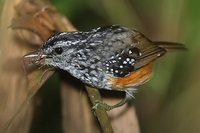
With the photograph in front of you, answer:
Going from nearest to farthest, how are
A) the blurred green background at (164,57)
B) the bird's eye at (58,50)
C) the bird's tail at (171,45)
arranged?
the bird's eye at (58,50), the bird's tail at (171,45), the blurred green background at (164,57)

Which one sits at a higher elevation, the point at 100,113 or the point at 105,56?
the point at 105,56

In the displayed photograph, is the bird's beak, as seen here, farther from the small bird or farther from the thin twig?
the thin twig

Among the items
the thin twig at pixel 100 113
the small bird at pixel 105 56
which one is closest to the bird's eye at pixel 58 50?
the small bird at pixel 105 56

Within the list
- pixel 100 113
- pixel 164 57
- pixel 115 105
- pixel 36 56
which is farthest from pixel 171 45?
pixel 36 56

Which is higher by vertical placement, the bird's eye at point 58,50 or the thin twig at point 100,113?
the bird's eye at point 58,50

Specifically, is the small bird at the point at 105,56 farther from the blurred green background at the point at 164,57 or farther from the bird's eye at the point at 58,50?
the blurred green background at the point at 164,57

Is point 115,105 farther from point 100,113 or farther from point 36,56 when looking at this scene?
point 36,56
